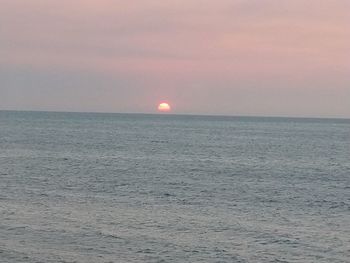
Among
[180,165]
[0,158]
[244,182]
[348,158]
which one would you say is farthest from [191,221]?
[348,158]

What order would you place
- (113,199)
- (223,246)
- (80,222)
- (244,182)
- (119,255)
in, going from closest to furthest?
(119,255) < (223,246) < (80,222) < (113,199) < (244,182)

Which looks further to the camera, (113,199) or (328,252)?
(113,199)

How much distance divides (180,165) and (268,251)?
161ft

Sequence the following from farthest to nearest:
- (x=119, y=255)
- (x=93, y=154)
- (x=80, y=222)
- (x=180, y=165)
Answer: (x=93, y=154), (x=180, y=165), (x=80, y=222), (x=119, y=255)

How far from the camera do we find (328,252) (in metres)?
35.0

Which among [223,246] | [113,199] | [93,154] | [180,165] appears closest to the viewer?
[223,246]

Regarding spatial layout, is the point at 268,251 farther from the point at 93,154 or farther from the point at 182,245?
the point at 93,154

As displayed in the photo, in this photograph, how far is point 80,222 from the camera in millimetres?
41438

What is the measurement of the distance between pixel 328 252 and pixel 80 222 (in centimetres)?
1491

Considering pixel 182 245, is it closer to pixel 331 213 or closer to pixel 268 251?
pixel 268 251

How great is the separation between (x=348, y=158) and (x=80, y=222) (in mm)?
71057

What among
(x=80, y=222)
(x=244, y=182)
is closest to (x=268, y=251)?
(x=80, y=222)

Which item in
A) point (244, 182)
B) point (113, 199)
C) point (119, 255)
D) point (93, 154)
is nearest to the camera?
point (119, 255)

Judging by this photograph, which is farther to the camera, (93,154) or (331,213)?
(93,154)
